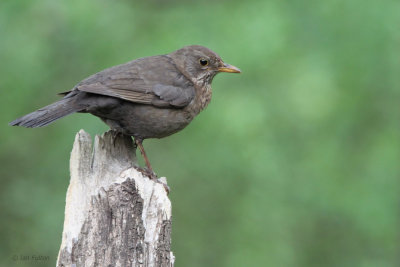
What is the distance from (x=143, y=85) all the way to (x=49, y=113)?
97cm

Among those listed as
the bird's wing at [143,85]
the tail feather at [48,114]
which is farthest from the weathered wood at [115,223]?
the bird's wing at [143,85]

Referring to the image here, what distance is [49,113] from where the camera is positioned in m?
4.95

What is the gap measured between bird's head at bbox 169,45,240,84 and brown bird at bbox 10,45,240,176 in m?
0.01

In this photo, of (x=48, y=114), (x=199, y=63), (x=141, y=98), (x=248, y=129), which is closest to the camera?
(x=48, y=114)

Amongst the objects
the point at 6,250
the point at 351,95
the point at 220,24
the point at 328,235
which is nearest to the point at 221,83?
the point at 220,24

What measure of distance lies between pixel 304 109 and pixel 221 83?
108 cm

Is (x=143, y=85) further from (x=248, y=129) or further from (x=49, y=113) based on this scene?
(x=248, y=129)

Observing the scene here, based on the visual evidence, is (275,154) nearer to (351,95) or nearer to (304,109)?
(304,109)

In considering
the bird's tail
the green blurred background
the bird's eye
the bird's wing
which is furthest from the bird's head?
the bird's tail

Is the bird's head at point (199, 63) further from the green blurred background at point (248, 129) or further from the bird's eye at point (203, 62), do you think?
the green blurred background at point (248, 129)

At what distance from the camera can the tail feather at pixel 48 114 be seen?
4816mm

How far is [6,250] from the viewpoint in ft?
24.6

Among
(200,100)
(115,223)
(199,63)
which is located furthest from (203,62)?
(115,223)

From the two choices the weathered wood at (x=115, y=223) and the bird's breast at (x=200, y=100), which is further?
the bird's breast at (x=200, y=100)
